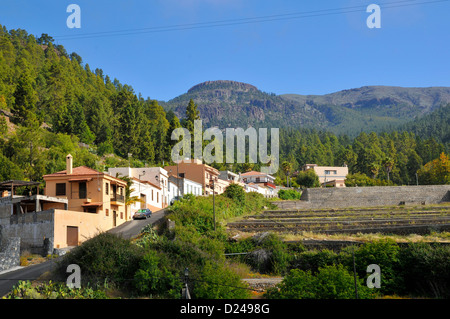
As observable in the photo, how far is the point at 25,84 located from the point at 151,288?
54277 millimetres

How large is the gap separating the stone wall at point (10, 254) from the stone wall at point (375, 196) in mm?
40109

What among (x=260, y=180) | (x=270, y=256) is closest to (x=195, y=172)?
(x=260, y=180)

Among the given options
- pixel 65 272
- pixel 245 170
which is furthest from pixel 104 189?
pixel 245 170

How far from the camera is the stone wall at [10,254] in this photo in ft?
90.2

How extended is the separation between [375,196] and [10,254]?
4676cm

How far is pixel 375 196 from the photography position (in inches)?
2446

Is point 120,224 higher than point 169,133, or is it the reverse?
point 169,133

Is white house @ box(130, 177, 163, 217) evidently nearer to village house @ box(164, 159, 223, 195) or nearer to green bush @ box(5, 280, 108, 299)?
village house @ box(164, 159, 223, 195)

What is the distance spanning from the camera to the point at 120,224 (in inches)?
1593

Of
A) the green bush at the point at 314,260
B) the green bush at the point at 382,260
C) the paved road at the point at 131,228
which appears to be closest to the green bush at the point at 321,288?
the green bush at the point at 382,260

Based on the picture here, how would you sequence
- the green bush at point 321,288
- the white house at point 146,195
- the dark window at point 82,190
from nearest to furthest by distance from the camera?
1. the green bush at point 321,288
2. the dark window at point 82,190
3. the white house at point 146,195
